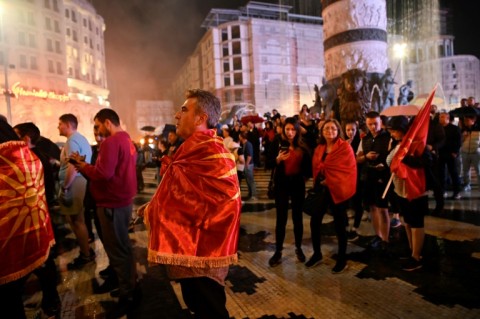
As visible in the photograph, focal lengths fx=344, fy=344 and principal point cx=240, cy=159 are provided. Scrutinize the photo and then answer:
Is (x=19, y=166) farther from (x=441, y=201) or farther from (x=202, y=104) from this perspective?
(x=441, y=201)

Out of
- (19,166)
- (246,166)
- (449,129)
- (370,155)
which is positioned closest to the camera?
(19,166)

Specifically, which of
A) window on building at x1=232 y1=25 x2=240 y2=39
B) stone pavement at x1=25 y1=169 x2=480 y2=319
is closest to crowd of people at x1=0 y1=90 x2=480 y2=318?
stone pavement at x1=25 y1=169 x2=480 y2=319

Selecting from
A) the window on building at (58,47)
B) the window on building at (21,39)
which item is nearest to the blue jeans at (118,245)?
the window on building at (21,39)

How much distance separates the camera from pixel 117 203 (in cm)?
371

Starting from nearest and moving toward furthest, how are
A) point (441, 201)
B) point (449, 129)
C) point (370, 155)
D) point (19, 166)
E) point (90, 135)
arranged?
point (19, 166) → point (370, 155) → point (441, 201) → point (449, 129) → point (90, 135)

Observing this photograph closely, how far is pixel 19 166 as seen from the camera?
105 inches

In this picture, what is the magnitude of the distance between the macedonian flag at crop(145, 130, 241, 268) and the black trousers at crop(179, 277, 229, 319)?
17cm

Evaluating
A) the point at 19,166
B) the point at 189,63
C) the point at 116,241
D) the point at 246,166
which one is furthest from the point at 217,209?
the point at 189,63

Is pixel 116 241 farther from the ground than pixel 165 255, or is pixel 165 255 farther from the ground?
pixel 165 255

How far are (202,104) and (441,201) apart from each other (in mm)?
5957

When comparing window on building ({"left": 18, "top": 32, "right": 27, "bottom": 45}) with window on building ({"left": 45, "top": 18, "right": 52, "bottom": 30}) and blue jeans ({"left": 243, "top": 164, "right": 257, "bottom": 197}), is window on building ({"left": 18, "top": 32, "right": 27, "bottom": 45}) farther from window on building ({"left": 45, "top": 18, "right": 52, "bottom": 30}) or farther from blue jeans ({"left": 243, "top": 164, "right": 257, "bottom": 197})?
blue jeans ({"left": 243, "top": 164, "right": 257, "bottom": 197})

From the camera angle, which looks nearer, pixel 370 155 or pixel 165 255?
pixel 165 255

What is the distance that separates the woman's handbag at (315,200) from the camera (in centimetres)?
449

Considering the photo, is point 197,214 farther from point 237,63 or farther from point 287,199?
point 237,63
